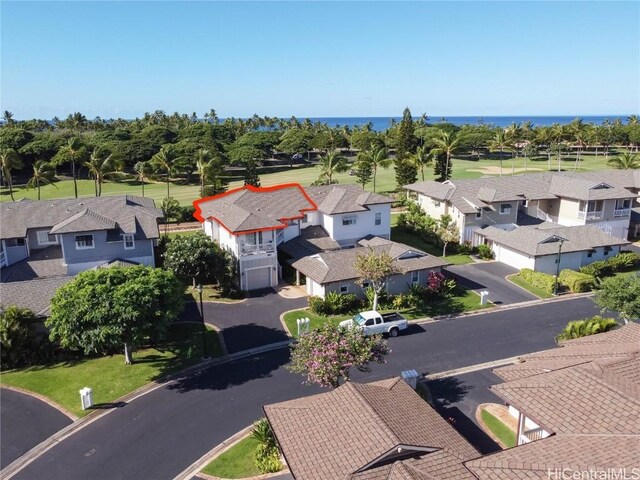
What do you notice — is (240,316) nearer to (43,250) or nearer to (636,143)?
(43,250)

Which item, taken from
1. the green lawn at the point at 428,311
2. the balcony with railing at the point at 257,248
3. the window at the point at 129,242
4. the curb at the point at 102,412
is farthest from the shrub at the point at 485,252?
the window at the point at 129,242

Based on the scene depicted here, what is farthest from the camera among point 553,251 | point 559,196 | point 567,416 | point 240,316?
point 559,196

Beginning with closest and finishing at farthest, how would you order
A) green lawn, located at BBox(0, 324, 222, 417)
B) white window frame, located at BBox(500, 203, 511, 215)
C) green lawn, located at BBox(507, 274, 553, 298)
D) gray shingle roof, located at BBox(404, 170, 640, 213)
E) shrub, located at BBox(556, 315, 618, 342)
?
green lawn, located at BBox(0, 324, 222, 417)
shrub, located at BBox(556, 315, 618, 342)
green lawn, located at BBox(507, 274, 553, 298)
gray shingle roof, located at BBox(404, 170, 640, 213)
white window frame, located at BBox(500, 203, 511, 215)

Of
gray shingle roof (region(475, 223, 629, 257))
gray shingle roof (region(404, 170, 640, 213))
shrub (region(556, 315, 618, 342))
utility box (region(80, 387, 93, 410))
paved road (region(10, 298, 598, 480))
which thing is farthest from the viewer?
gray shingle roof (region(404, 170, 640, 213))

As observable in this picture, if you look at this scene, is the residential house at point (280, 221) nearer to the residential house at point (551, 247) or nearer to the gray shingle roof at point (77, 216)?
the gray shingle roof at point (77, 216)

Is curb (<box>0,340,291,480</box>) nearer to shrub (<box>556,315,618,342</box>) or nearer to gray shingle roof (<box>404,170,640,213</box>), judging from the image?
shrub (<box>556,315,618,342</box>)

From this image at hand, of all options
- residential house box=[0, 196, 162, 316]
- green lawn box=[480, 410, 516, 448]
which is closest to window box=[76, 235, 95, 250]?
residential house box=[0, 196, 162, 316]

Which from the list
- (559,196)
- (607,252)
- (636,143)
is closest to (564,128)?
(636,143)
